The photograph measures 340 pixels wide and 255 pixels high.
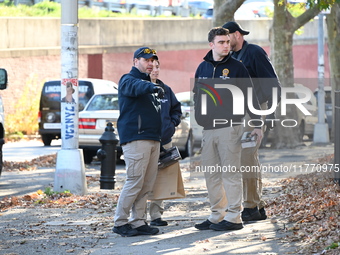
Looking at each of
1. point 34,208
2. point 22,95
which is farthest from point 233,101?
point 22,95

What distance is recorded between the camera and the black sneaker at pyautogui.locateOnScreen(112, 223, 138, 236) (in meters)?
8.71

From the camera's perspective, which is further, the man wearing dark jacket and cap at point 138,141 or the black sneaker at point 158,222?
the black sneaker at point 158,222

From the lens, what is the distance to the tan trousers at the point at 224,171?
28.6 ft

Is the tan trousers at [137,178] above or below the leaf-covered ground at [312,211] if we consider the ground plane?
above

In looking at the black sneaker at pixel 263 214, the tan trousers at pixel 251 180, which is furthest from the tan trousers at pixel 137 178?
the black sneaker at pixel 263 214

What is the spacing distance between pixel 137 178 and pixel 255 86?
68.2 inches

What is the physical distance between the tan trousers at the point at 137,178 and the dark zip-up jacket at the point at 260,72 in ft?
4.48

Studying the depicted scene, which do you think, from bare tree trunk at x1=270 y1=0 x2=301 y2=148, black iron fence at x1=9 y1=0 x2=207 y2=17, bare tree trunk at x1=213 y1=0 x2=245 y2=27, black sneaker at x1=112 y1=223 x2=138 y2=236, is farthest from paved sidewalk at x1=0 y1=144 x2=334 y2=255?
black iron fence at x1=9 y1=0 x2=207 y2=17

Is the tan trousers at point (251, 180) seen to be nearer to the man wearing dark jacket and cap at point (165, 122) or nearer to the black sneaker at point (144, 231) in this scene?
the man wearing dark jacket and cap at point (165, 122)

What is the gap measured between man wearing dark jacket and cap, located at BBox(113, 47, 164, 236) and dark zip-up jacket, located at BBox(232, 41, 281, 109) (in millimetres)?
1173

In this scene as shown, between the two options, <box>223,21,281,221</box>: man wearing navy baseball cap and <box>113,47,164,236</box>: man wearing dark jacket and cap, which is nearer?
<box>113,47,164,236</box>: man wearing dark jacket and cap

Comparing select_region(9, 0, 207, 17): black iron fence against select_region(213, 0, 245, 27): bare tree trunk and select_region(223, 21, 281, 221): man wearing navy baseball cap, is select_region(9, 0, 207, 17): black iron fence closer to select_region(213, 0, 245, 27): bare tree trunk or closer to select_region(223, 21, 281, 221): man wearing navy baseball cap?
select_region(213, 0, 245, 27): bare tree trunk

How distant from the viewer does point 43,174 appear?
16578 millimetres

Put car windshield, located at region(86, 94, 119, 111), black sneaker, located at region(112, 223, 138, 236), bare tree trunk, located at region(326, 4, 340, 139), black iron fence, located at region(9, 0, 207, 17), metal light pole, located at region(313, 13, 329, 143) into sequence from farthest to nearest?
black iron fence, located at region(9, 0, 207, 17) < metal light pole, located at region(313, 13, 329, 143) < bare tree trunk, located at region(326, 4, 340, 139) < car windshield, located at region(86, 94, 119, 111) < black sneaker, located at region(112, 223, 138, 236)
